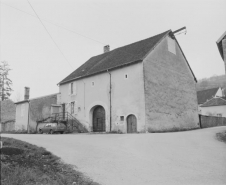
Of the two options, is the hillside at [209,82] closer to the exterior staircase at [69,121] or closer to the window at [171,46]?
the window at [171,46]

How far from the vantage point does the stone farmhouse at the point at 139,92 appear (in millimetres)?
19219

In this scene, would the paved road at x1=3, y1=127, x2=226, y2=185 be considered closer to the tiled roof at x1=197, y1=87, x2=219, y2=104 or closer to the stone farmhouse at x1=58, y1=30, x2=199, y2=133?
the stone farmhouse at x1=58, y1=30, x2=199, y2=133

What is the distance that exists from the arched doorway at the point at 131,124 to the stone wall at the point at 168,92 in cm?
128

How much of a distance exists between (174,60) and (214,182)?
757 inches

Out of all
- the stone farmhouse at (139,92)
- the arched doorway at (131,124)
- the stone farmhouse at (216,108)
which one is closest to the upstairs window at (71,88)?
the stone farmhouse at (139,92)

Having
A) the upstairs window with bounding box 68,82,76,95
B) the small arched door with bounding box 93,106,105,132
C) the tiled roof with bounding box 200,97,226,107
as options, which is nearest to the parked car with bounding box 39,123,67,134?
the small arched door with bounding box 93,106,105,132

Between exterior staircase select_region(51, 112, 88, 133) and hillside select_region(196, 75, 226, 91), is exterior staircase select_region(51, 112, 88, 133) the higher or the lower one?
the lower one

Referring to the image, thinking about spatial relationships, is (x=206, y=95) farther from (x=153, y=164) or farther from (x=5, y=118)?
(x=5, y=118)

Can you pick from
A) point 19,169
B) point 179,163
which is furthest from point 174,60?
point 19,169

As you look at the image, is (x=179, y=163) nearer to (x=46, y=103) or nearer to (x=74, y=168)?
(x=74, y=168)

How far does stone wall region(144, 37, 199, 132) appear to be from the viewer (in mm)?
19375

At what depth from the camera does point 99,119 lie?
2244 centimetres

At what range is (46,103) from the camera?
26.1 meters

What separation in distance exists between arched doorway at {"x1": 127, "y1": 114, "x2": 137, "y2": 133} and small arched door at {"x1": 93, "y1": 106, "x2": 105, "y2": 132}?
3403 mm
